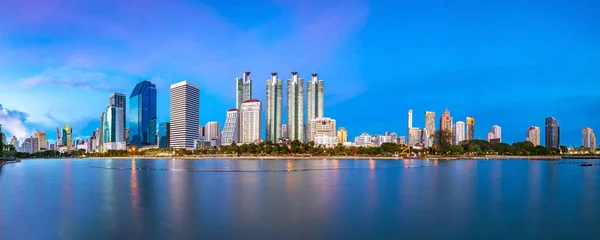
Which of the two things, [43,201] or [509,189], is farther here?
[509,189]

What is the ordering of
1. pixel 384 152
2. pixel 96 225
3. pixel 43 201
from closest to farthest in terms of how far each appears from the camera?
pixel 96 225 → pixel 43 201 → pixel 384 152

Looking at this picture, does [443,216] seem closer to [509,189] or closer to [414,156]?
[509,189]

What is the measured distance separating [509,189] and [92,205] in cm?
3888

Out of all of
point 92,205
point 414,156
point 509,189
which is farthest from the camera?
point 414,156

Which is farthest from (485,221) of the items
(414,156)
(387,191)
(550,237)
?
(414,156)

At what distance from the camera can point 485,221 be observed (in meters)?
25.0

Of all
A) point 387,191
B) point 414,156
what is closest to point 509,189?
point 387,191

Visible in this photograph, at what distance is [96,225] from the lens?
2281 cm

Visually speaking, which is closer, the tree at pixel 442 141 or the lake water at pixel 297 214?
the lake water at pixel 297 214

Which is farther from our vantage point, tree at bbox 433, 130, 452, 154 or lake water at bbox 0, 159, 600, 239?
tree at bbox 433, 130, 452, 154

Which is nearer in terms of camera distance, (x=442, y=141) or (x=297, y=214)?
(x=297, y=214)

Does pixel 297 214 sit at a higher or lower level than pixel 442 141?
lower

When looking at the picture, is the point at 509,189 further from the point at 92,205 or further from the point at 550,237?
the point at 92,205

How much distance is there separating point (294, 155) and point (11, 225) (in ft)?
548
